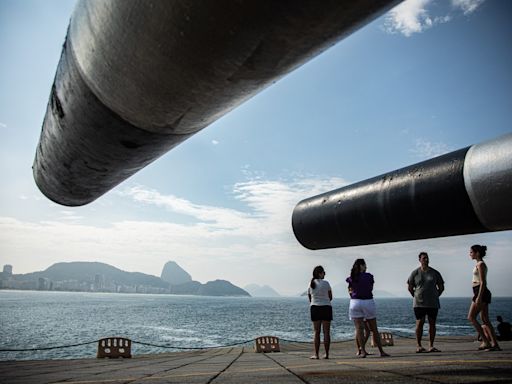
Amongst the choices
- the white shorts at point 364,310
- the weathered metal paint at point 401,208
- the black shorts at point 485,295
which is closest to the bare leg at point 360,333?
the white shorts at point 364,310

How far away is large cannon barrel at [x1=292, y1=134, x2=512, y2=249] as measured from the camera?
1.92 metres

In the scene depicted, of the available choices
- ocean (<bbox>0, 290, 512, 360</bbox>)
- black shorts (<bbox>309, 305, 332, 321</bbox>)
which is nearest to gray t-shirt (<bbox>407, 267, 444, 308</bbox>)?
black shorts (<bbox>309, 305, 332, 321</bbox>)

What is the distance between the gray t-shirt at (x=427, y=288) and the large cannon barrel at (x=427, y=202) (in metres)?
3.54

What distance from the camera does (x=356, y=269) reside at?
584cm

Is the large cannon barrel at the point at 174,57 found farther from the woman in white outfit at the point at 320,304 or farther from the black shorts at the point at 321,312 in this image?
the black shorts at the point at 321,312

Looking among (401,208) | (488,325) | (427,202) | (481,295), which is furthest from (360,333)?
(427,202)

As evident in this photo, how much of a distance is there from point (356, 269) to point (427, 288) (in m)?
1.12

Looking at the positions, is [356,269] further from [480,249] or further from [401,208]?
[401,208]

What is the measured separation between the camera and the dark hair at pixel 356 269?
19.0 feet

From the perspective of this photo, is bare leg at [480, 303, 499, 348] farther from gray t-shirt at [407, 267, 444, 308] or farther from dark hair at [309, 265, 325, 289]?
dark hair at [309, 265, 325, 289]

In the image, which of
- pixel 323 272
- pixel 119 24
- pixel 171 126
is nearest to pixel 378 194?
pixel 171 126

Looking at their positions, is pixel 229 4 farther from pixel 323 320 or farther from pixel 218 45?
pixel 323 320

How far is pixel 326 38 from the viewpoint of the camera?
1.14 m

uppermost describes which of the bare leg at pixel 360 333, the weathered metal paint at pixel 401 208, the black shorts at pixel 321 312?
the weathered metal paint at pixel 401 208
